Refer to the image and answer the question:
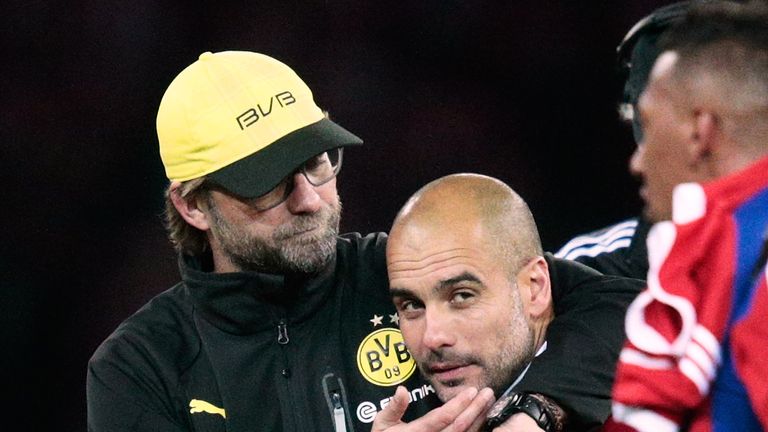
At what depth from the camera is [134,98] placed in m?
3.81

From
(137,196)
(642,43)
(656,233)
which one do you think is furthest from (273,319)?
(137,196)

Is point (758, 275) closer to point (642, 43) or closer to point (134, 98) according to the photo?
point (642, 43)

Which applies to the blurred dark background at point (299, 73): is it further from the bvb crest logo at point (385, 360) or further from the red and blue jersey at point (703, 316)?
the red and blue jersey at point (703, 316)

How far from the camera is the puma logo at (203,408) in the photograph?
6.60ft

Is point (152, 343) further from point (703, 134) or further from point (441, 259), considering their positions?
point (703, 134)

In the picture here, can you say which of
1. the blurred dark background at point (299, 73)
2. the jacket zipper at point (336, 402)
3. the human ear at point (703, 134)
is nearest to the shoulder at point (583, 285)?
the jacket zipper at point (336, 402)

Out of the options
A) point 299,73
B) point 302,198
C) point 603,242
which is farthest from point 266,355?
point 299,73

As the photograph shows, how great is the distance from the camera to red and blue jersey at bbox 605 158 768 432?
123 cm

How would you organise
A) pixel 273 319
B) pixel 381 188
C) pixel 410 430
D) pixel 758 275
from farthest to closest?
pixel 381 188
pixel 273 319
pixel 410 430
pixel 758 275

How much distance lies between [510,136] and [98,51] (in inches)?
52.6

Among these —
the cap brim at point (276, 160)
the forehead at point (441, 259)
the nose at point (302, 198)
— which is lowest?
the forehead at point (441, 259)

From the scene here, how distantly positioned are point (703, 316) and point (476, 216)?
0.71 metres

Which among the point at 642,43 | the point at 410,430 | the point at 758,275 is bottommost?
the point at 410,430

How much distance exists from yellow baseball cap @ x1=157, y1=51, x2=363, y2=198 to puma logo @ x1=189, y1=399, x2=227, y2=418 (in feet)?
1.19
